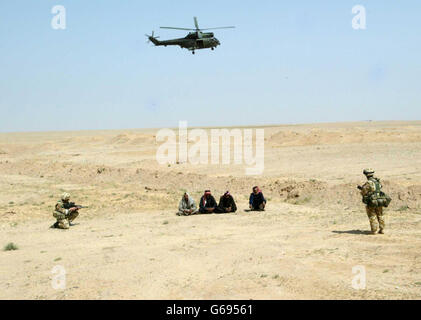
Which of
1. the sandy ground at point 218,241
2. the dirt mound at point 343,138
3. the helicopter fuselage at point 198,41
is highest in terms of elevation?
the helicopter fuselage at point 198,41

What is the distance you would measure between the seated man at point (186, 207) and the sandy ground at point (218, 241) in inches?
13.2

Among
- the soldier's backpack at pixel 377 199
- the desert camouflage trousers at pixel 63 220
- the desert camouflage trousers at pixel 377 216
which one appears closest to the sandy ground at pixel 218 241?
the desert camouflage trousers at pixel 377 216

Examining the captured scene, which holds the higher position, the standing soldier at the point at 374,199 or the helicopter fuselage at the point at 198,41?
the helicopter fuselage at the point at 198,41

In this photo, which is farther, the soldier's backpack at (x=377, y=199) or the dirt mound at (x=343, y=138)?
the dirt mound at (x=343, y=138)

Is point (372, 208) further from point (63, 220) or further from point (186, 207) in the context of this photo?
point (63, 220)

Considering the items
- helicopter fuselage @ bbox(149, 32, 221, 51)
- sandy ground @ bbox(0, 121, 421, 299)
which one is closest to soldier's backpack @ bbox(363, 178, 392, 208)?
sandy ground @ bbox(0, 121, 421, 299)

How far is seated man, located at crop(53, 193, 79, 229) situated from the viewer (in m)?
15.7

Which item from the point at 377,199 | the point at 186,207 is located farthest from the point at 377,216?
the point at 186,207

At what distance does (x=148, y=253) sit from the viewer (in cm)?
1173

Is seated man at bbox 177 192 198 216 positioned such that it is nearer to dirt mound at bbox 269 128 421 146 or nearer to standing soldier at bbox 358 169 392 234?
standing soldier at bbox 358 169 392 234

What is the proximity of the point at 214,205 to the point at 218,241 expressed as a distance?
17.6 ft

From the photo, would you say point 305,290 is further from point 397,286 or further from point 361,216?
point 361,216

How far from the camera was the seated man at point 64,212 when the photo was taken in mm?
15719

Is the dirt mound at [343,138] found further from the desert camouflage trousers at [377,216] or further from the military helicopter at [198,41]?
the desert camouflage trousers at [377,216]
